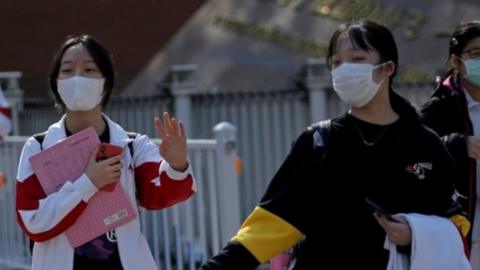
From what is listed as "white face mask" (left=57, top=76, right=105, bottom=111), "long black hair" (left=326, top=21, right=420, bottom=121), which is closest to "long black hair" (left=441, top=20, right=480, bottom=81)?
"long black hair" (left=326, top=21, right=420, bottom=121)

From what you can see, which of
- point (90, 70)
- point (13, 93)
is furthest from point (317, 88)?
point (90, 70)

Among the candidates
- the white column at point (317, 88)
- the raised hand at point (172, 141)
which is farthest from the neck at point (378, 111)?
the white column at point (317, 88)

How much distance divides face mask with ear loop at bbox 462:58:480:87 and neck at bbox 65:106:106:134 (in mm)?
1612

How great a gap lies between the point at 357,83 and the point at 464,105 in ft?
4.20

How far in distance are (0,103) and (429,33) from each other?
6.81 meters

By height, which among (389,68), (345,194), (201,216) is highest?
(389,68)

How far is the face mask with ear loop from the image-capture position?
13.7ft

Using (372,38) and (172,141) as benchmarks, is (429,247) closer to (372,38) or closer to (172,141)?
(372,38)

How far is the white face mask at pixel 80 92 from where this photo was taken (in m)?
3.42

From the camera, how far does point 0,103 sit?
681 cm

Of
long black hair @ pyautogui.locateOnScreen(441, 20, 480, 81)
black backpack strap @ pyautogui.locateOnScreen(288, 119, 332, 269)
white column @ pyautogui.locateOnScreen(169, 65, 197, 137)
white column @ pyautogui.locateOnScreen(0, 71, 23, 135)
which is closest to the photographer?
black backpack strap @ pyautogui.locateOnScreen(288, 119, 332, 269)

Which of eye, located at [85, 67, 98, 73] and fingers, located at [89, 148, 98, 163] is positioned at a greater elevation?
eye, located at [85, 67, 98, 73]

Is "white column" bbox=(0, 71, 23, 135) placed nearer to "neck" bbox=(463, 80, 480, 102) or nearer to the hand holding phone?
"neck" bbox=(463, 80, 480, 102)

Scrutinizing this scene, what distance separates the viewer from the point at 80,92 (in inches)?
135
